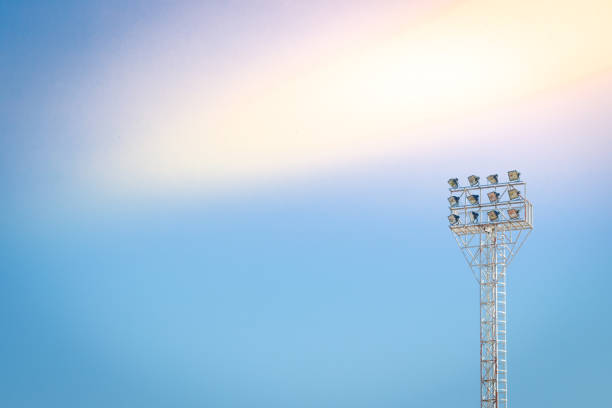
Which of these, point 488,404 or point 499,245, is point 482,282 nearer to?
point 499,245

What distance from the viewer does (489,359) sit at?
43.8 metres

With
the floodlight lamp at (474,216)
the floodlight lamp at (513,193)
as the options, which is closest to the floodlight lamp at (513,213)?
the floodlight lamp at (513,193)

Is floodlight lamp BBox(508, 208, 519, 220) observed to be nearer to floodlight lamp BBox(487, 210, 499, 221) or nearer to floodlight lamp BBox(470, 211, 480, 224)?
floodlight lamp BBox(487, 210, 499, 221)

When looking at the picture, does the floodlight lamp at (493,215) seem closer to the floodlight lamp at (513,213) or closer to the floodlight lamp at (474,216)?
the floodlight lamp at (513,213)

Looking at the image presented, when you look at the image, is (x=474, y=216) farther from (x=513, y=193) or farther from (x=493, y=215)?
(x=513, y=193)

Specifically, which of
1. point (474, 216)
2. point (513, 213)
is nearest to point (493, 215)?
point (513, 213)

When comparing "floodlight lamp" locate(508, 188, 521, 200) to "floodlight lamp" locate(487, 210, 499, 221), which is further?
"floodlight lamp" locate(487, 210, 499, 221)

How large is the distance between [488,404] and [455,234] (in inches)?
321

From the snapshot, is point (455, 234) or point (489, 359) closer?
point (489, 359)

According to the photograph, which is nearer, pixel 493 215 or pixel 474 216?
pixel 493 215

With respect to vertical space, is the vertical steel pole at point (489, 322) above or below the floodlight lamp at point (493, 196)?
below

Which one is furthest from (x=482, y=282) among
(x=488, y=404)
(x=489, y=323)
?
(x=488, y=404)

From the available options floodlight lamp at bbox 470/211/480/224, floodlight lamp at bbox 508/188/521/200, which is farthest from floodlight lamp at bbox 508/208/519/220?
floodlight lamp at bbox 470/211/480/224

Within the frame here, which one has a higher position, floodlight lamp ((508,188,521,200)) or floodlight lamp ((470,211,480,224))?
floodlight lamp ((508,188,521,200))
